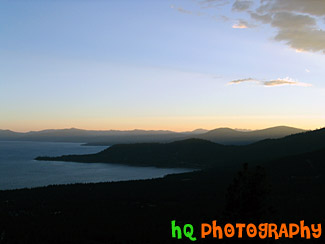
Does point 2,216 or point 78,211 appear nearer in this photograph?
point 2,216

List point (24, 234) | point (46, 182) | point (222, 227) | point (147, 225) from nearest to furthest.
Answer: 1. point (222, 227)
2. point (24, 234)
3. point (147, 225)
4. point (46, 182)

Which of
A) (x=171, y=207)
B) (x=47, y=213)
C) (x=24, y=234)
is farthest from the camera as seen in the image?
(x=171, y=207)

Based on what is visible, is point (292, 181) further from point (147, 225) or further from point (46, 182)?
point (46, 182)

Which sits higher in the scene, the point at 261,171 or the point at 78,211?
the point at 261,171

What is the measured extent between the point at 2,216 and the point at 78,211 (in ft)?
68.0

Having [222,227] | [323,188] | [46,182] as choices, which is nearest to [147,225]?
[222,227]

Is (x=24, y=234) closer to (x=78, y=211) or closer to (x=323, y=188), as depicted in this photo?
(x=78, y=211)

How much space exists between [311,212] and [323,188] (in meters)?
38.9

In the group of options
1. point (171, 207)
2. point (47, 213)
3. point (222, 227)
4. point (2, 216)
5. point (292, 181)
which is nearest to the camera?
point (222, 227)

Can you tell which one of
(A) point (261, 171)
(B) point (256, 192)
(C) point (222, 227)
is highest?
(A) point (261, 171)

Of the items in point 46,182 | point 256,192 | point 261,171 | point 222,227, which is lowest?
point 46,182

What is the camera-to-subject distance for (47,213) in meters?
94.6

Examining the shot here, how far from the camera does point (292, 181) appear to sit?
143125mm

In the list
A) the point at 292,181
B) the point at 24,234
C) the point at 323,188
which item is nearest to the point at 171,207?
the point at 24,234
